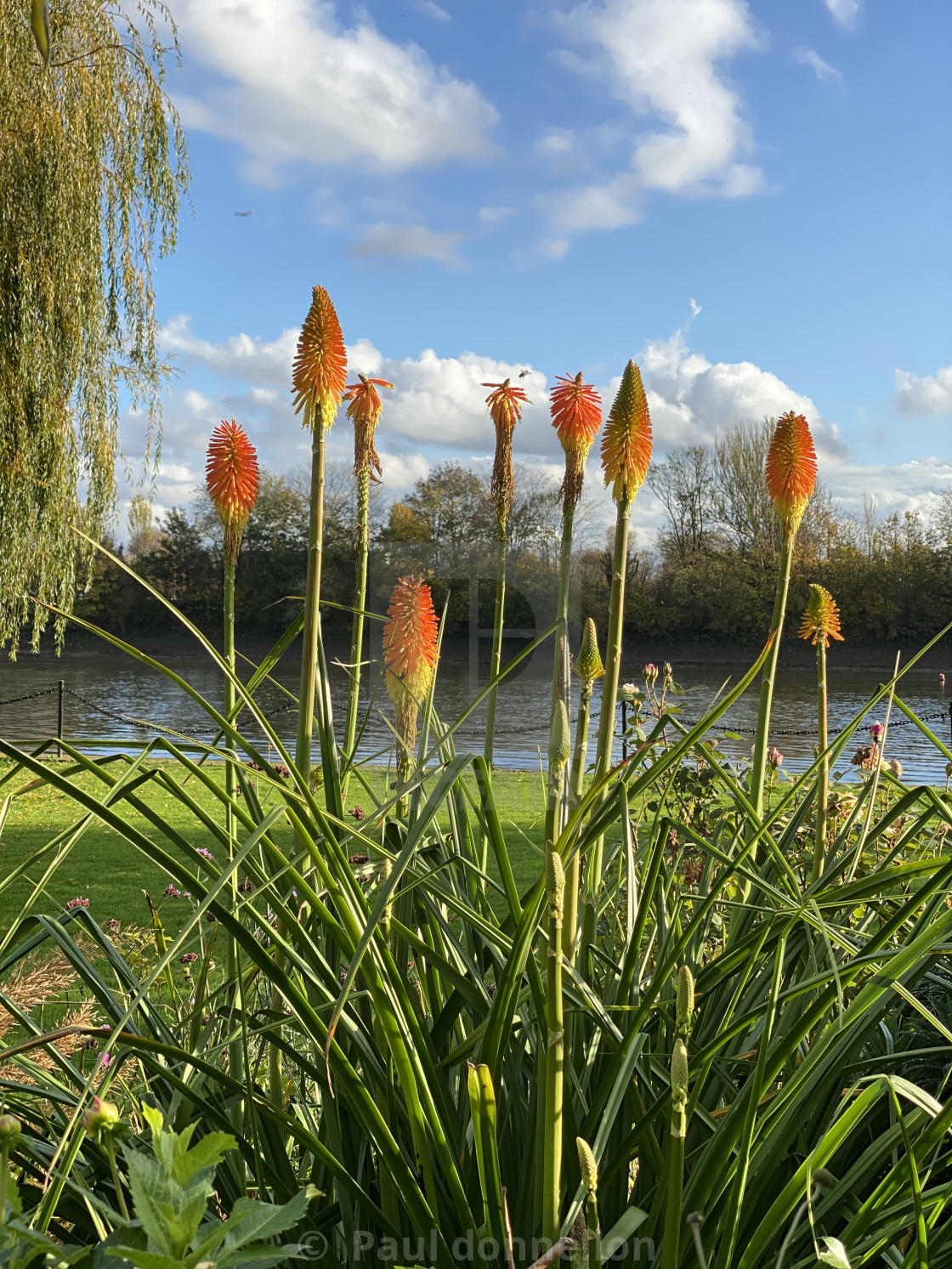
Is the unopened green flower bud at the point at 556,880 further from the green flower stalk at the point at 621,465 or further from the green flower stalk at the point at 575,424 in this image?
the green flower stalk at the point at 575,424

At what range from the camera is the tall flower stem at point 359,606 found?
127cm

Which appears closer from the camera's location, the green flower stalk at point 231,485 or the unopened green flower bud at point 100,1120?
the unopened green flower bud at point 100,1120

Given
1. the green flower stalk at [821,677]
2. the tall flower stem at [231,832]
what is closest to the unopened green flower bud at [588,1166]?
the tall flower stem at [231,832]

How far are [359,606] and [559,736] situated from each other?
24.2 inches

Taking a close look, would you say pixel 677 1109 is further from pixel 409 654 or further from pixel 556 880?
pixel 409 654

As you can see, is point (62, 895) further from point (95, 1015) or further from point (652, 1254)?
point (652, 1254)

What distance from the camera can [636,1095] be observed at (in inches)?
36.8

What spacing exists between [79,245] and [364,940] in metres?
8.12

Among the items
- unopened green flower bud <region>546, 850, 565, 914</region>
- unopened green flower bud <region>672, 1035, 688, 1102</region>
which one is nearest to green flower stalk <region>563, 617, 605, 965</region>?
unopened green flower bud <region>546, 850, 565, 914</region>

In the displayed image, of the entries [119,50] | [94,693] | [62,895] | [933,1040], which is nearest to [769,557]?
[94,693]

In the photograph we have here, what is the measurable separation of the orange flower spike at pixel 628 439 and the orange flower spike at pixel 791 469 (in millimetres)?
446

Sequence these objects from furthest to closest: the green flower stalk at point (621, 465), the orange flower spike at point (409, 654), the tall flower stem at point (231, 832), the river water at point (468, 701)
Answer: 1. the river water at point (468, 701)
2. the orange flower spike at point (409, 654)
3. the tall flower stem at point (231, 832)
4. the green flower stalk at point (621, 465)

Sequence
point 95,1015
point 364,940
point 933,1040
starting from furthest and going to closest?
point 95,1015 < point 933,1040 < point 364,940

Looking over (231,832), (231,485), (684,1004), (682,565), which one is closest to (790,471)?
(231,485)
